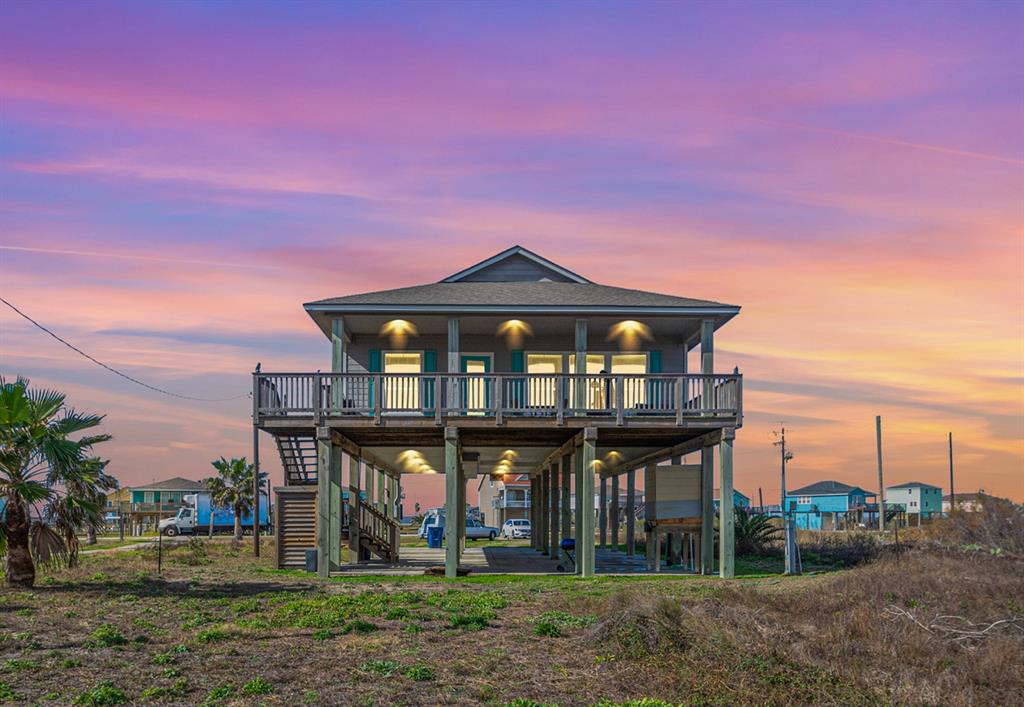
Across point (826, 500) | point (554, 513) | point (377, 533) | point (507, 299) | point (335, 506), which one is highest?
point (507, 299)

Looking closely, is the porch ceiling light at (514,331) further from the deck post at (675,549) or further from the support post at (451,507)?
the deck post at (675,549)

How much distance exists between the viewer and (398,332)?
105 feet

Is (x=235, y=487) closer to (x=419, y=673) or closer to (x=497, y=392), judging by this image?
(x=497, y=392)

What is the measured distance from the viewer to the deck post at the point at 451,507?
87.5 ft

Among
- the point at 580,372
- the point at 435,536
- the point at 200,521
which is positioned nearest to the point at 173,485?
the point at 200,521

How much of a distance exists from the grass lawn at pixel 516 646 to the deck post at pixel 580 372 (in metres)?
6.66

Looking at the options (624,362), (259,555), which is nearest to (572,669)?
(624,362)

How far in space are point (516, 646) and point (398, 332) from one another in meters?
18.2

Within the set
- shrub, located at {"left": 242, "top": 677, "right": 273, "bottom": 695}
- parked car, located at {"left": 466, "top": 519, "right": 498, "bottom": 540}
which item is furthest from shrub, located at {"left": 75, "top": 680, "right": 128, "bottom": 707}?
parked car, located at {"left": 466, "top": 519, "right": 498, "bottom": 540}

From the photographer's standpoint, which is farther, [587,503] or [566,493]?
[566,493]

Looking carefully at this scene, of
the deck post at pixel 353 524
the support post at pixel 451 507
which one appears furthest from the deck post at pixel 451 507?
the deck post at pixel 353 524

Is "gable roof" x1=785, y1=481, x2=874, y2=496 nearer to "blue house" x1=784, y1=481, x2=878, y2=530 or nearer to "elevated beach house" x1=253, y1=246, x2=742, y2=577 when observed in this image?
"blue house" x1=784, y1=481, x2=878, y2=530

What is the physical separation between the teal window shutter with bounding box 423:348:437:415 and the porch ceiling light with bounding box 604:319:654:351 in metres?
5.29

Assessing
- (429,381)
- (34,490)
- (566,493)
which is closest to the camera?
(34,490)
